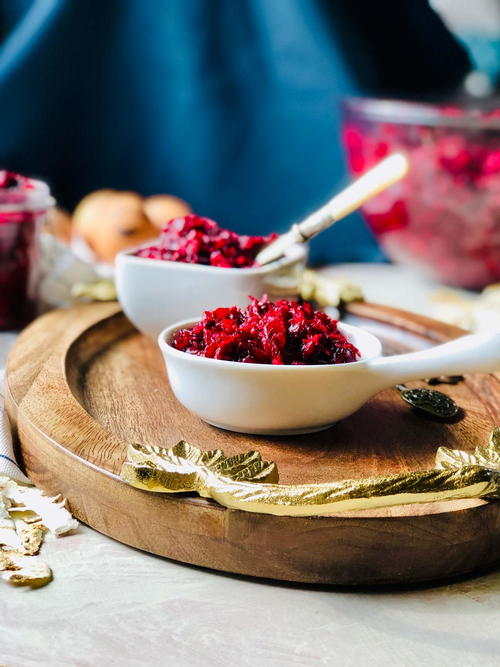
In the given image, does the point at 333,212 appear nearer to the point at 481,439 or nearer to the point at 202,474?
the point at 481,439

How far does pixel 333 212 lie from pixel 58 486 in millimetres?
829

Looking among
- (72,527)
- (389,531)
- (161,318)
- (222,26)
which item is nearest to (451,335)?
(161,318)

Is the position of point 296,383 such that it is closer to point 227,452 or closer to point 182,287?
point 227,452

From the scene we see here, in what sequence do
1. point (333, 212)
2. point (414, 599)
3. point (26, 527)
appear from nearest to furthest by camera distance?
point (414, 599) < point (26, 527) < point (333, 212)

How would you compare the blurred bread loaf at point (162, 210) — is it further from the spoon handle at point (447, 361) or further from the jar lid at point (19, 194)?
the spoon handle at point (447, 361)

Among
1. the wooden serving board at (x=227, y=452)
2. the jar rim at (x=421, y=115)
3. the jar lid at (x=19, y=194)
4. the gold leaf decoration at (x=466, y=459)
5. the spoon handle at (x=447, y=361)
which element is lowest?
the wooden serving board at (x=227, y=452)

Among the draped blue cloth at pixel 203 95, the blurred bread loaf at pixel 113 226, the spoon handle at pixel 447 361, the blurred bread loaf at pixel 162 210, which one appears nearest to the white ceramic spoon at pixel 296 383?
the spoon handle at pixel 447 361

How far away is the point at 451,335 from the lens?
1.88 meters

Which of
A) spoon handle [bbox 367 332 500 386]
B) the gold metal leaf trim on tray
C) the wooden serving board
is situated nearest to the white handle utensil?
the wooden serving board

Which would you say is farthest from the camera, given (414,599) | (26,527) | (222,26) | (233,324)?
(222,26)

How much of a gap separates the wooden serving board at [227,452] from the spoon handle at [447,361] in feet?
0.35

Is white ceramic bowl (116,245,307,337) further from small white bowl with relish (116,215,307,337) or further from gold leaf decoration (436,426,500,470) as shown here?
gold leaf decoration (436,426,500,470)

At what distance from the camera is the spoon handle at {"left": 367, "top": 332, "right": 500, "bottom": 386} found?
1.35 metres

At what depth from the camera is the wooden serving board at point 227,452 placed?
41.9 inches
